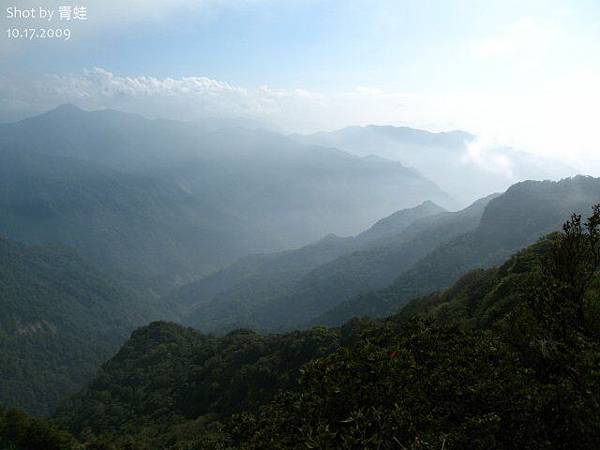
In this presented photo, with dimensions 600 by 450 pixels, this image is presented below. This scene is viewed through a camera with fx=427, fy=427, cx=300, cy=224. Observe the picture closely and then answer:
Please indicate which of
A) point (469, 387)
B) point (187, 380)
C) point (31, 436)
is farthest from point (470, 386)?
point (187, 380)

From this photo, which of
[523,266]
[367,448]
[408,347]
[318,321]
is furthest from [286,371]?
[318,321]

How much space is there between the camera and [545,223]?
194500 mm

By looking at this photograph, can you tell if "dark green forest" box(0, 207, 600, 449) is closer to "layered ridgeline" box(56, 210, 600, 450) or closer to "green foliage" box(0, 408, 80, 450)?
"layered ridgeline" box(56, 210, 600, 450)

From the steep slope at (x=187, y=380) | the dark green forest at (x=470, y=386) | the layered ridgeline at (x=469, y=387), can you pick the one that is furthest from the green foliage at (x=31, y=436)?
the layered ridgeline at (x=469, y=387)

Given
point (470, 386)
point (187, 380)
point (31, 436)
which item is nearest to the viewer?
point (470, 386)

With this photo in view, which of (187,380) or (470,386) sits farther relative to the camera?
(187,380)

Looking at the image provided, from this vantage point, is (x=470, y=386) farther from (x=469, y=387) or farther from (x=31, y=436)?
(x=31, y=436)

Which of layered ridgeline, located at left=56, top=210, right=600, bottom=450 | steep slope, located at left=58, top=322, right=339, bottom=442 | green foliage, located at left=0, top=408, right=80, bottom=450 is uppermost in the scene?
layered ridgeline, located at left=56, top=210, right=600, bottom=450

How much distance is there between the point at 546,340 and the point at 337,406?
24.2ft

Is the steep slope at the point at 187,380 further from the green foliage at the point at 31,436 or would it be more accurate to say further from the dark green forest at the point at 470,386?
the dark green forest at the point at 470,386

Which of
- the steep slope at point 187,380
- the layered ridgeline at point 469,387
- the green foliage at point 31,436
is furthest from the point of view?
the steep slope at point 187,380

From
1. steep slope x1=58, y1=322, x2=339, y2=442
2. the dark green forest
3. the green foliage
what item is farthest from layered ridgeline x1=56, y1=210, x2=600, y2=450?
steep slope x1=58, y1=322, x2=339, y2=442

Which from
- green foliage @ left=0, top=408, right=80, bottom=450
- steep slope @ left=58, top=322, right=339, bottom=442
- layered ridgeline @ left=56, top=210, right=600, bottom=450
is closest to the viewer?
layered ridgeline @ left=56, top=210, right=600, bottom=450

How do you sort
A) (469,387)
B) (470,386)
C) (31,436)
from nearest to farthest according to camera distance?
(469,387) → (470,386) → (31,436)
